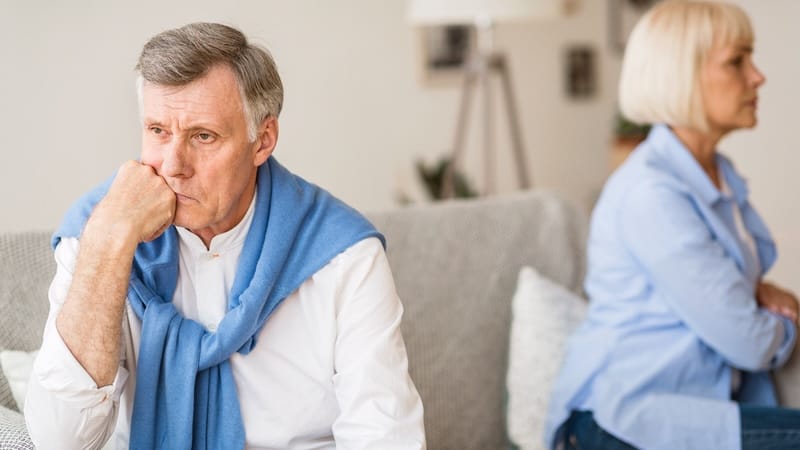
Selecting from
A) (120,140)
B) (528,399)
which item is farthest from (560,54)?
(528,399)

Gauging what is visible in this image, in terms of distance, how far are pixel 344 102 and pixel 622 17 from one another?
2019 mm

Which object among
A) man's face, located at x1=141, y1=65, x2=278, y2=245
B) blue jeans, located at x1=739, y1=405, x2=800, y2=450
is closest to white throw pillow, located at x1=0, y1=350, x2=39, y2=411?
man's face, located at x1=141, y1=65, x2=278, y2=245

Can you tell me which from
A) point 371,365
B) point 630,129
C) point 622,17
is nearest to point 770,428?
point 371,365

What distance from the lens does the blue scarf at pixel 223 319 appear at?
1.42 metres

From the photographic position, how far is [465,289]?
2.21m

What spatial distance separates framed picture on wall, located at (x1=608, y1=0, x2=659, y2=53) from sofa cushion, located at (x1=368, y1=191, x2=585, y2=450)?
307 centimetres

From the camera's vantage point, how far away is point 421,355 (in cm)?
213

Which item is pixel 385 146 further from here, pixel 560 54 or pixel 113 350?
pixel 113 350

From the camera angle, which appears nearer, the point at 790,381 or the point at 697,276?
the point at 697,276

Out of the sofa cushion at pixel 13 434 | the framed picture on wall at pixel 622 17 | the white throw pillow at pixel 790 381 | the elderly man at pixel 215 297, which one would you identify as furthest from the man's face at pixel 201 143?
the framed picture on wall at pixel 622 17

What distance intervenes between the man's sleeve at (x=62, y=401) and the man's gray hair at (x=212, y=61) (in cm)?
35

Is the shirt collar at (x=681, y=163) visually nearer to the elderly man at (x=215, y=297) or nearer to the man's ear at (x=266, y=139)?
the elderly man at (x=215, y=297)

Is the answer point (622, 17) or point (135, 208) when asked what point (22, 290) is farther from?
point (622, 17)

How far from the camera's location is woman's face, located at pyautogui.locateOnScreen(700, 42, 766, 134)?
1997mm
